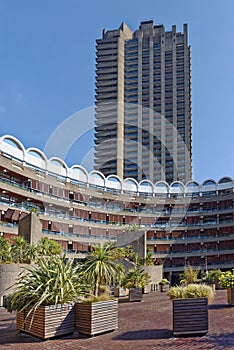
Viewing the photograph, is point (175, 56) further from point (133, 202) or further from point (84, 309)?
point (84, 309)

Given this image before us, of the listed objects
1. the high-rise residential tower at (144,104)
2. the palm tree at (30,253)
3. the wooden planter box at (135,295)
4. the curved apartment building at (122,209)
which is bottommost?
the wooden planter box at (135,295)

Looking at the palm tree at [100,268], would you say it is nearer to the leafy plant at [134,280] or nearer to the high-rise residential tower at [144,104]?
the leafy plant at [134,280]

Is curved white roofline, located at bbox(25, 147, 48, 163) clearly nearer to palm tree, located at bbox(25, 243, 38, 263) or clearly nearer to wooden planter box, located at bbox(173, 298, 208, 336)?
palm tree, located at bbox(25, 243, 38, 263)

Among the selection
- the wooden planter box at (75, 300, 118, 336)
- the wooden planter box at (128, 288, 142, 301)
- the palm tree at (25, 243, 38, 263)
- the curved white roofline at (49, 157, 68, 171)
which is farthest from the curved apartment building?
the wooden planter box at (75, 300, 118, 336)

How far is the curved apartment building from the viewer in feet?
153

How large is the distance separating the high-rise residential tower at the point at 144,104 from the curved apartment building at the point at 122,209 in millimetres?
48365

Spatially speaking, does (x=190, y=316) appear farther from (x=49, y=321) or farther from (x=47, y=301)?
(x=47, y=301)

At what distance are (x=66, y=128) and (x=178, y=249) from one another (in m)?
24.9

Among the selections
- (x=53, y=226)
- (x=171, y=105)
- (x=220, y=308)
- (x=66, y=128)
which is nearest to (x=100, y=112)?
(x=171, y=105)

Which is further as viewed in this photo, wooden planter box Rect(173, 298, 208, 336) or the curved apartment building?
the curved apartment building

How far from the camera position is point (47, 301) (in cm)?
1134

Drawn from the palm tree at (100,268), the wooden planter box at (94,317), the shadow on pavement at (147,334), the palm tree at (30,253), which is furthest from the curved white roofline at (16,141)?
the shadow on pavement at (147,334)

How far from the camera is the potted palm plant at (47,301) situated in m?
11.1

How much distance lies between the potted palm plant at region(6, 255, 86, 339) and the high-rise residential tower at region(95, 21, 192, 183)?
97858 millimetres
